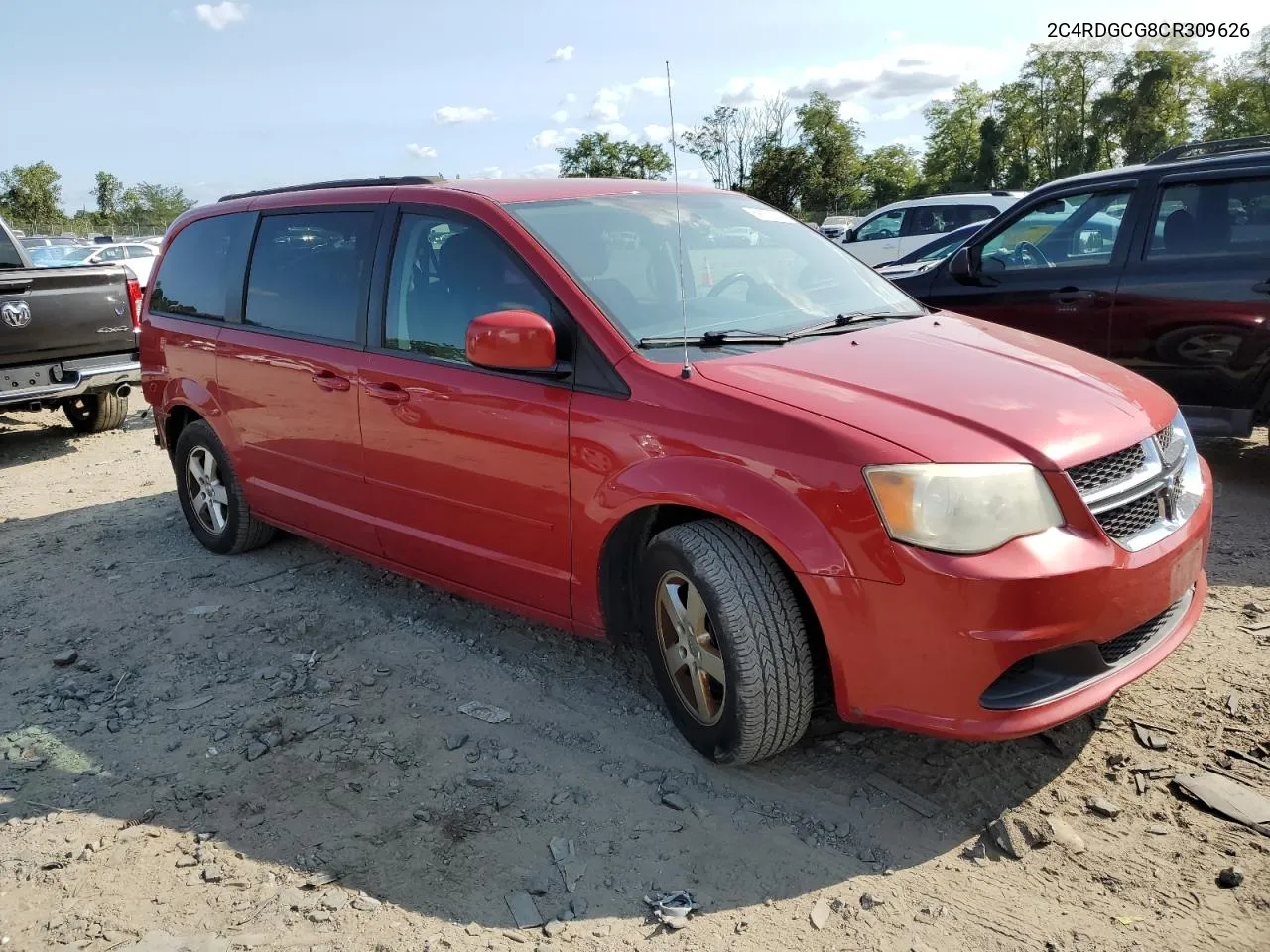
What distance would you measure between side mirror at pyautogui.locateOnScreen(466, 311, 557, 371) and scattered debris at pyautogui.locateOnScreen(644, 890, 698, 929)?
1620 millimetres

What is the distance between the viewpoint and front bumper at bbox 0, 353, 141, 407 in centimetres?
759

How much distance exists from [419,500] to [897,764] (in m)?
1.99

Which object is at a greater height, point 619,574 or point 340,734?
point 619,574

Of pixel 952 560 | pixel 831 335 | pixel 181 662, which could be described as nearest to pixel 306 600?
pixel 181 662

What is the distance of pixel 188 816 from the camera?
304 cm

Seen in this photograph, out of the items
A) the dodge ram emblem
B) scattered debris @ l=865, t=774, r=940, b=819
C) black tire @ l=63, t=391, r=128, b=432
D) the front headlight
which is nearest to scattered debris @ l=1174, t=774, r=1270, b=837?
scattered debris @ l=865, t=774, r=940, b=819

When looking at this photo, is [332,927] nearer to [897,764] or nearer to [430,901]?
[430,901]

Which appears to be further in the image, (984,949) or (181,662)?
(181,662)

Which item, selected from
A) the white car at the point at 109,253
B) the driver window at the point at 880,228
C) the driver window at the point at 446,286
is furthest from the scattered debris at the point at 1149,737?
the white car at the point at 109,253

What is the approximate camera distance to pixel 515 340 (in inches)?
126

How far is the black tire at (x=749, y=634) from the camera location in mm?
2789

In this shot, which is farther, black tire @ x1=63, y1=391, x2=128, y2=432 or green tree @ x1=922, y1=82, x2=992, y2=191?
green tree @ x1=922, y1=82, x2=992, y2=191

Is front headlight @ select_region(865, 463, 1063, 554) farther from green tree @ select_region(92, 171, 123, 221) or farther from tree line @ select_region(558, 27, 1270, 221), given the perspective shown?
green tree @ select_region(92, 171, 123, 221)

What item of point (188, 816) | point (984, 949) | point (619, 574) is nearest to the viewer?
point (984, 949)
